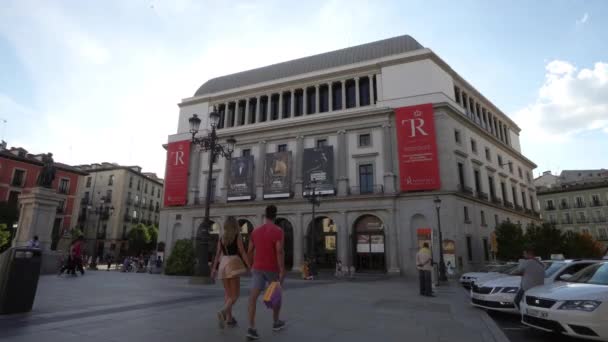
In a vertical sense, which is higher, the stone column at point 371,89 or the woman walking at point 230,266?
the stone column at point 371,89

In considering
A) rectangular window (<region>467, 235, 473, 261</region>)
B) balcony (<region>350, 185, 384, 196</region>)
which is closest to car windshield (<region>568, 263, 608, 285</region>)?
balcony (<region>350, 185, 384, 196</region>)

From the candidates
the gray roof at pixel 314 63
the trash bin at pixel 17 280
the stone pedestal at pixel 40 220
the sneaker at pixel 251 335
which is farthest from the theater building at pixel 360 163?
the sneaker at pixel 251 335

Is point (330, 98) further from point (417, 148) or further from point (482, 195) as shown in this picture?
point (482, 195)

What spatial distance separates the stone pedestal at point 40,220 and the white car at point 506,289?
18.1m

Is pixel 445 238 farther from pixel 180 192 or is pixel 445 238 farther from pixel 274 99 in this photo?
pixel 180 192

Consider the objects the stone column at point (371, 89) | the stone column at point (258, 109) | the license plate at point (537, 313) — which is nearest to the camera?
the license plate at point (537, 313)

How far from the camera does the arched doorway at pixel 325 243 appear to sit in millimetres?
29344

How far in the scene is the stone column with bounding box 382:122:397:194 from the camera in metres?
28.1

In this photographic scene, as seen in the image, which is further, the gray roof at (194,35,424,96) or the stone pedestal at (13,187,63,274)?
the gray roof at (194,35,424,96)

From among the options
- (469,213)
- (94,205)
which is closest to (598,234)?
(469,213)

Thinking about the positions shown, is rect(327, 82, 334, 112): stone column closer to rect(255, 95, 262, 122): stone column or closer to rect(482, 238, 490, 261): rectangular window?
rect(255, 95, 262, 122): stone column

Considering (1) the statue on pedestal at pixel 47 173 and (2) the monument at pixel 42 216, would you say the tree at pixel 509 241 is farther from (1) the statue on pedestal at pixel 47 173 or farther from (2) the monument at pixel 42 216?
(1) the statue on pedestal at pixel 47 173

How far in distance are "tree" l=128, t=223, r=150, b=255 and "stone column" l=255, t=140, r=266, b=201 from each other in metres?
28.7

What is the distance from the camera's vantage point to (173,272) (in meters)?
19.3
